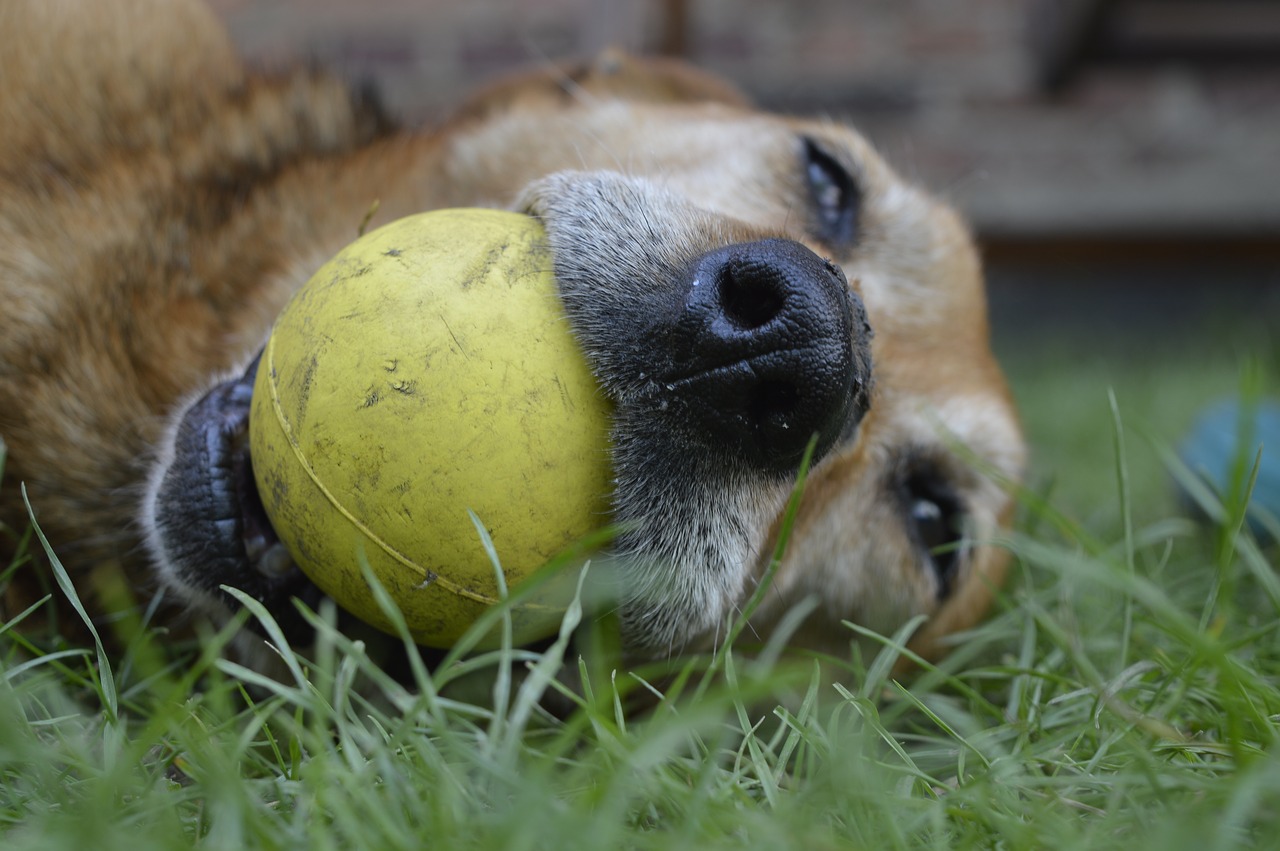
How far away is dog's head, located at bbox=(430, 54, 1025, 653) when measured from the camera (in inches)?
60.6

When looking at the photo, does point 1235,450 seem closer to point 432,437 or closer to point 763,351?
point 763,351

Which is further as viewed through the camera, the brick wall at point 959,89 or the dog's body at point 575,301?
the brick wall at point 959,89

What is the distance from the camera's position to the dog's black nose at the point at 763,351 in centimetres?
140

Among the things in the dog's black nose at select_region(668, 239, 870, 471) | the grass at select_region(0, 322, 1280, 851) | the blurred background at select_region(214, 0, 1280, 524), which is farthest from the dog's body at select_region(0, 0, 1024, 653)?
the blurred background at select_region(214, 0, 1280, 524)

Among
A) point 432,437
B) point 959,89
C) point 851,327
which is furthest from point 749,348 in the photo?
point 959,89

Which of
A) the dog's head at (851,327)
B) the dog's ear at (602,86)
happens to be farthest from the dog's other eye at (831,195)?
the dog's ear at (602,86)

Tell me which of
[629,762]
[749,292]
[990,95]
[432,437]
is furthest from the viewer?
[990,95]

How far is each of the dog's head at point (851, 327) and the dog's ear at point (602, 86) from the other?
2 centimetres

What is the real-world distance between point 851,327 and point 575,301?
1.28 feet

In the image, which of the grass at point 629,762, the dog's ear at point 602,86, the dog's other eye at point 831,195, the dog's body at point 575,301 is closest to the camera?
the grass at point 629,762

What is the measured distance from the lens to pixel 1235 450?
2467 mm

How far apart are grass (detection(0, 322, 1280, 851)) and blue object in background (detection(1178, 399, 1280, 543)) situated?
1103 mm

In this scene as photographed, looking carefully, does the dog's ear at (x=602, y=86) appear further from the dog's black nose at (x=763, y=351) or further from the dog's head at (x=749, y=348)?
the dog's black nose at (x=763, y=351)

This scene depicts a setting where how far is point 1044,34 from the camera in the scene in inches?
210
